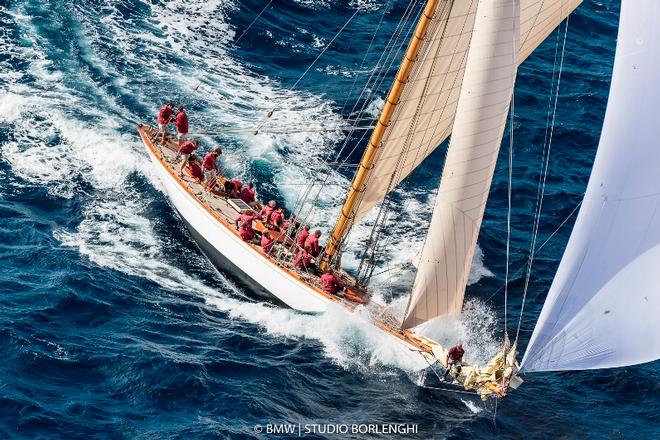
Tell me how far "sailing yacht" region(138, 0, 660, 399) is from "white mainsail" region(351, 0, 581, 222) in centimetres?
5

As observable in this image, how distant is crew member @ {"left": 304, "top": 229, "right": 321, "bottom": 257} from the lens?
46.1m

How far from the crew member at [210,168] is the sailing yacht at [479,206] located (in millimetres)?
504

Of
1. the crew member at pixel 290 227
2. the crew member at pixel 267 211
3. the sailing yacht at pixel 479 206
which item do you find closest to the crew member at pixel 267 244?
the sailing yacht at pixel 479 206

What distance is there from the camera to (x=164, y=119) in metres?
51.8

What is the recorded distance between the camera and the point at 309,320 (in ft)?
146

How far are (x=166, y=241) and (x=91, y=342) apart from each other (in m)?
8.61

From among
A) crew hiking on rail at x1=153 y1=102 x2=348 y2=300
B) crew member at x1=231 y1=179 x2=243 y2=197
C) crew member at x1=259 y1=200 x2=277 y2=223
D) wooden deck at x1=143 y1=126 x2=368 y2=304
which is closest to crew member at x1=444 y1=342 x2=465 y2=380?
wooden deck at x1=143 y1=126 x2=368 y2=304

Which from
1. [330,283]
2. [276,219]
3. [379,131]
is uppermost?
[379,131]

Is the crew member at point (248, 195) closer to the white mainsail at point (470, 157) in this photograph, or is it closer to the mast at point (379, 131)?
the mast at point (379, 131)

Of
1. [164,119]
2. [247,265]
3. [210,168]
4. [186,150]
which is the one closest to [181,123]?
[164,119]

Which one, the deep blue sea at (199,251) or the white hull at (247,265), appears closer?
the deep blue sea at (199,251)

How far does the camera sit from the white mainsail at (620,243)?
31047mm

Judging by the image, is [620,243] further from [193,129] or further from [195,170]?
[193,129]

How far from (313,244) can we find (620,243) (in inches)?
625
